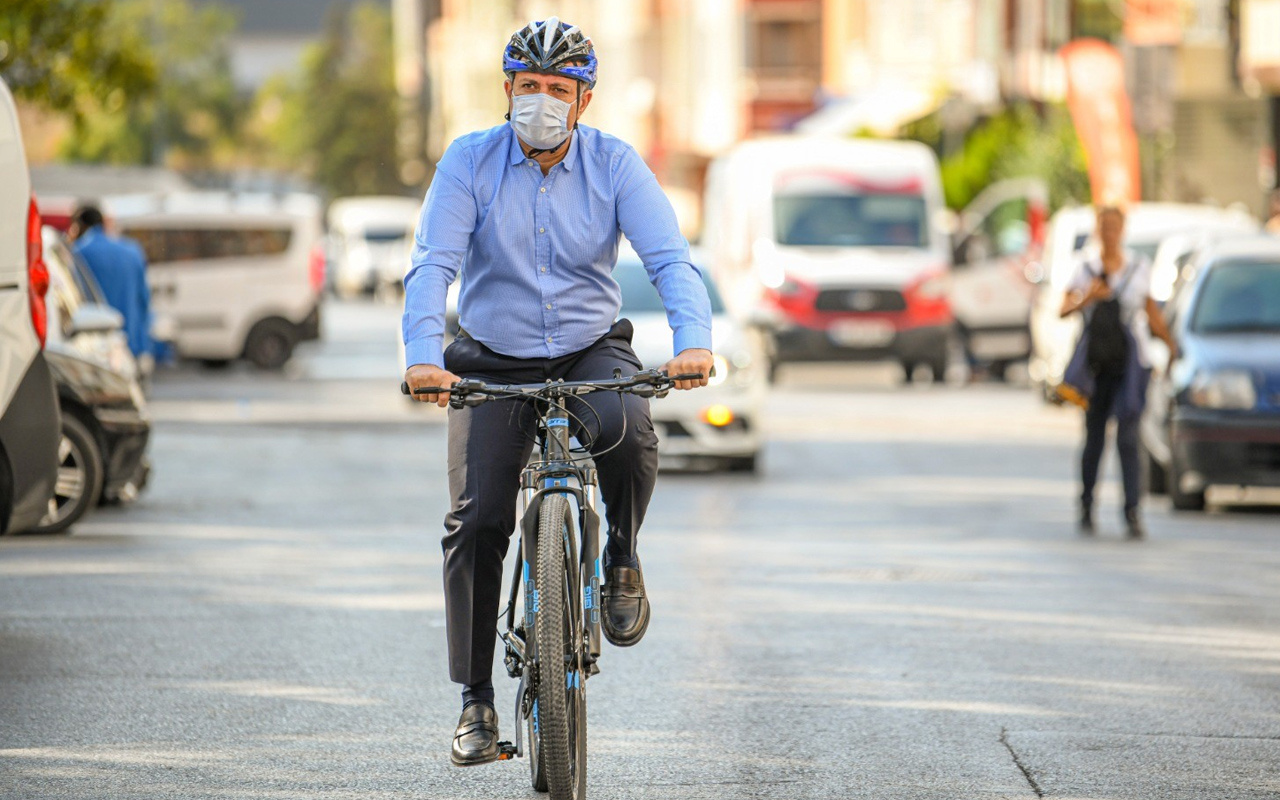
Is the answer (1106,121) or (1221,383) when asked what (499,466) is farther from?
(1106,121)

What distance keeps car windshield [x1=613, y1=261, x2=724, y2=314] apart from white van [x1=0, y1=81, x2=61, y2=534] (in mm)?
8602

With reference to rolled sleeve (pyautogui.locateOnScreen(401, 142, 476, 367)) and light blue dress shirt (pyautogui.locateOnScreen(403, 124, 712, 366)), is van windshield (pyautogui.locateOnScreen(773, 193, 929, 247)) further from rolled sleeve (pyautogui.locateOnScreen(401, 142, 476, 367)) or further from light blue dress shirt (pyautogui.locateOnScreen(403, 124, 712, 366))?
rolled sleeve (pyautogui.locateOnScreen(401, 142, 476, 367))

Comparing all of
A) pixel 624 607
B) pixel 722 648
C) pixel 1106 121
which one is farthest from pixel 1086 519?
pixel 1106 121

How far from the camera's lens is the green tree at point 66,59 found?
25.2 metres

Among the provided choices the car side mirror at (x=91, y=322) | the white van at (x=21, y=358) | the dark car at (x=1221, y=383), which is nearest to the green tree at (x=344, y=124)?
the dark car at (x=1221, y=383)

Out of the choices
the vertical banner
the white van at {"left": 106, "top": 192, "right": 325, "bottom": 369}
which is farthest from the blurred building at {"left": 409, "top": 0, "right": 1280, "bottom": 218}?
the white van at {"left": 106, "top": 192, "right": 325, "bottom": 369}

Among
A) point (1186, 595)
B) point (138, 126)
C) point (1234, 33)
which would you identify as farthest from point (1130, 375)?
point (138, 126)

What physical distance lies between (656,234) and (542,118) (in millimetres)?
424

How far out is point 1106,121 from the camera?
2778cm

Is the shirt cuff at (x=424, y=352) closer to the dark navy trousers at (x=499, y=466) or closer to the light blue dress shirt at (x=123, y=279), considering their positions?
the dark navy trousers at (x=499, y=466)

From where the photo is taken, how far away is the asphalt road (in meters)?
6.79

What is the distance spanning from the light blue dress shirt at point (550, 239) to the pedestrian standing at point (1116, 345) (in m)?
7.27

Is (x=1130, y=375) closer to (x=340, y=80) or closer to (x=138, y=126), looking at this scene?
(x=138, y=126)

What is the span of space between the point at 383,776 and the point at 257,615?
3.33m
